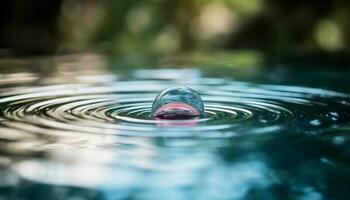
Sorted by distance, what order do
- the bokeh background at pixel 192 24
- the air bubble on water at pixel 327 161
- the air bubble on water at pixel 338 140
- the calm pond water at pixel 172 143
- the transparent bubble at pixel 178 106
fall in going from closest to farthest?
the calm pond water at pixel 172 143
the air bubble on water at pixel 327 161
the air bubble on water at pixel 338 140
the transparent bubble at pixel 178 106
the bokeh background at pixel 192 24

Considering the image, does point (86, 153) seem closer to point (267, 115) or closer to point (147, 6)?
point (267, 115)

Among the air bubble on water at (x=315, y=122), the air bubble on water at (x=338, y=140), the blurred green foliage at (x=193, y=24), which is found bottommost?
the air bubble on water at (x=338, y=140)

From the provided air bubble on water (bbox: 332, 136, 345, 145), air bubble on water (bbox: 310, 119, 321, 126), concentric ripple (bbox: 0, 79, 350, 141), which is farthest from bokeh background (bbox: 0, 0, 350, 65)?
air bubble on water (bbox: 332, 136, 345, 145)

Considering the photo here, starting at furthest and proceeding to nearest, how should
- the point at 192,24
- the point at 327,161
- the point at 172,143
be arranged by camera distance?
the point at 192,24, the point at 172,143, the point at 327,161

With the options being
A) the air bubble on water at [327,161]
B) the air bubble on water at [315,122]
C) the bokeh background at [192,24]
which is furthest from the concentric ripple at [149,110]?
the bokeh background at [192,24]

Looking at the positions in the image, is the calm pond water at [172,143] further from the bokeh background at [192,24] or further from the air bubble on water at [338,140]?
the bokeh background at [192,24]

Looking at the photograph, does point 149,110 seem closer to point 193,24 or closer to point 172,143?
point 172,143

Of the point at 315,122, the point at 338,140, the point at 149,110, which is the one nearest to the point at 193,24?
the point at 149,110

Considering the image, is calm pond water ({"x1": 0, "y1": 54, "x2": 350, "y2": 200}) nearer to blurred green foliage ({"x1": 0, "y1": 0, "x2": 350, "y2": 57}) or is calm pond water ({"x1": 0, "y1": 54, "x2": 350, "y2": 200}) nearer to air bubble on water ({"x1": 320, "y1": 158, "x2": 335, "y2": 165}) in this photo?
air bubble on water ({"x1": 320, "y1": 158, "x2": 335, "y2": 165})
